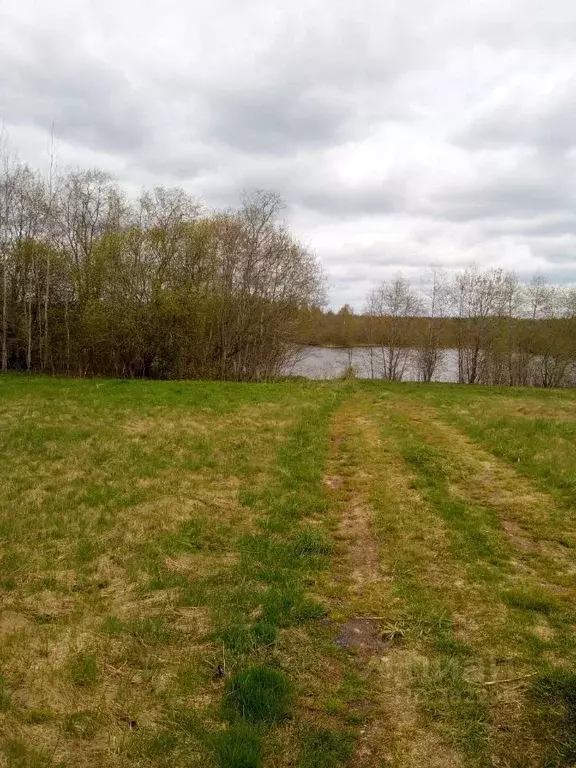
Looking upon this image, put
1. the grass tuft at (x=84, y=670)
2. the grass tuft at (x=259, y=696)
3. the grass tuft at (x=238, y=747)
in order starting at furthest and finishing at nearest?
1. the grass tuft at (x=84, y=670)
2. the grass tuft at (x=259, y=696)
3. the grass tuft at (x=238, y=747)

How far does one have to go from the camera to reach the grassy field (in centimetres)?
294

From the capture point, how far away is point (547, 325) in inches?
1221

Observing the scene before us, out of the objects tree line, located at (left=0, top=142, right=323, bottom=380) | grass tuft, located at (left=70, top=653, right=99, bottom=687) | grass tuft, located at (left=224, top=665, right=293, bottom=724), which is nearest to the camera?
grass tuft, located at (left=224, top=665, right=293, bottom=724)

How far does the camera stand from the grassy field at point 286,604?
294cm

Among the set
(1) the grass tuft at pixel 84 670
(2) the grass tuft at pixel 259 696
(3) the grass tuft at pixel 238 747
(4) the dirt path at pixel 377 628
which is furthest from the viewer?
(1) the grass tuft at pixel 84 670

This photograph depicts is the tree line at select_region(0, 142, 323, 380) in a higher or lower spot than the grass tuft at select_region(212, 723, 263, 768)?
higher

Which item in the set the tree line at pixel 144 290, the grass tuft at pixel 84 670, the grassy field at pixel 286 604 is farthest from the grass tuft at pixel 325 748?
the tree line at pixel 144 290

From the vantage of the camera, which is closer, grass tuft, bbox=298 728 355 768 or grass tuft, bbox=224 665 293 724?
grass tuft, bbox=298 728 355 768

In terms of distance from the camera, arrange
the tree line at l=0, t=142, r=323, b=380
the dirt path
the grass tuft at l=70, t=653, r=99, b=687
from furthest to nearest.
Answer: the tree line at l=0, t=142, r=323, b=380, the grass tuft at l=70, t=653, r=99, b=687, the dirt path

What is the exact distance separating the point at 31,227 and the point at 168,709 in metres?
25.3

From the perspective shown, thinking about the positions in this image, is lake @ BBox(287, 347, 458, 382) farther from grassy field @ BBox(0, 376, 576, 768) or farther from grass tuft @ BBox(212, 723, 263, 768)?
grass tuft @ BBox(212, 723, 263, 768)

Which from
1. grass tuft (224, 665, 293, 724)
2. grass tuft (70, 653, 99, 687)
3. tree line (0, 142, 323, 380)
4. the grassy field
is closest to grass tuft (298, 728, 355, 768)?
the grassy field

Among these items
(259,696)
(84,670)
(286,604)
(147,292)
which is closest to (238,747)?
(259,696)

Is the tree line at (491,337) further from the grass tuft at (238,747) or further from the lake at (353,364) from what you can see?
the grass tuft at (238,747)
